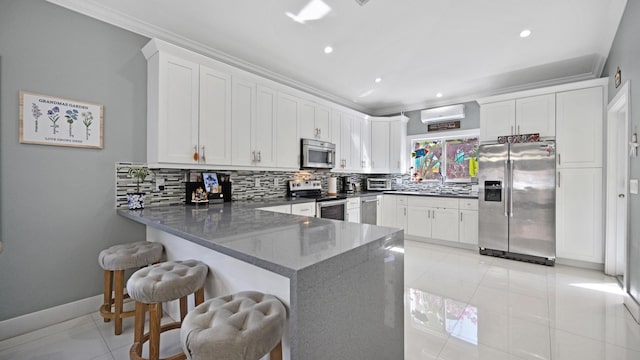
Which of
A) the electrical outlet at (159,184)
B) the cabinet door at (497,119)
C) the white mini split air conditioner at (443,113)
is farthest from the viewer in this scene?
the white mini split air conditioner at (443,113)

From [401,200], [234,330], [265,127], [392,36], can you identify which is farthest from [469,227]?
[234,330]

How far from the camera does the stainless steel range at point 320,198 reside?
12.4 feet

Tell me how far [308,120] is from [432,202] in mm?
2568

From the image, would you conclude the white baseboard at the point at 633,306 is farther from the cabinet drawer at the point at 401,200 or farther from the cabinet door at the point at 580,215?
the cabinet drawer at the point at 401,200

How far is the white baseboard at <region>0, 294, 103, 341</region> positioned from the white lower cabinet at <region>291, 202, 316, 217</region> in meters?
2.04

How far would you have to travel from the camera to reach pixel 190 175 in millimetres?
2980

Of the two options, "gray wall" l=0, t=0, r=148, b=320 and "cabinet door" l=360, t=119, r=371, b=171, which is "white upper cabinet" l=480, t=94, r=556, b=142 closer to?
"cabinet door" l=360, t=119, r=371, b=171

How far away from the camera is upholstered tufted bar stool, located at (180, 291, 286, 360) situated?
2.95 feet

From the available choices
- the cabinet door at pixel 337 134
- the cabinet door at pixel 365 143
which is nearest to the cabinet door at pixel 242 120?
the cabinet door at pixel 337 134

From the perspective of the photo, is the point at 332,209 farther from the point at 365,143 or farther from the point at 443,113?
the point at 443,113

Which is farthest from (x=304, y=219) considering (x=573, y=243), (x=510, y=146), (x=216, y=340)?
(x=573, y=243)

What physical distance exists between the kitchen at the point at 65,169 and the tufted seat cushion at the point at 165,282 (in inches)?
50.3

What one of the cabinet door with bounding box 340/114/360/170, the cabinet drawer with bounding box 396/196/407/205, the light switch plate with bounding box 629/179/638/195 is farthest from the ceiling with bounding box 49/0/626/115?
the cabinet drawer with bounding box 396/196/407/205

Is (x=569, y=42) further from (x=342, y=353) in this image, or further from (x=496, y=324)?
(x=342, y=353)
